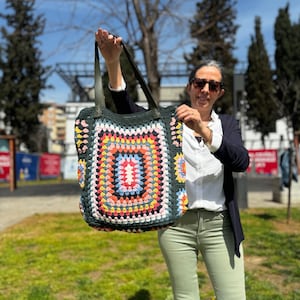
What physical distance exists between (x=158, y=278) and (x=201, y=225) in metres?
2.39

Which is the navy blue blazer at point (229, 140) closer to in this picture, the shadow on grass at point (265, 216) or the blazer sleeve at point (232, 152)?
the blazer sleeve at point (232, 152)

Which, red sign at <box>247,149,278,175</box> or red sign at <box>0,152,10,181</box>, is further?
red sign at <box>247,149,278,175</box>

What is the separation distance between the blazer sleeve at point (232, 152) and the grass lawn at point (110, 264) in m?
2.02

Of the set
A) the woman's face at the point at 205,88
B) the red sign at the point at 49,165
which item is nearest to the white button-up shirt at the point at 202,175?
the woman's face at the point at 205,88

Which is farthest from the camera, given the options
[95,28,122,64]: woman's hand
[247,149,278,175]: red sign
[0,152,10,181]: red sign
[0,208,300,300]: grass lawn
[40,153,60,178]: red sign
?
[40,153,60,178]: red sign

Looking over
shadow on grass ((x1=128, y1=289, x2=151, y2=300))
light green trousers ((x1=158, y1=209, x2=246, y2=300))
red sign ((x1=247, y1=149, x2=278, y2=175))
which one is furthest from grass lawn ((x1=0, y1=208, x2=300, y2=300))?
red sign ((x1=247, y1=149, x2=278, y2=175))

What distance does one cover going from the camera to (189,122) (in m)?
1.58

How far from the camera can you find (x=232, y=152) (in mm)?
1660

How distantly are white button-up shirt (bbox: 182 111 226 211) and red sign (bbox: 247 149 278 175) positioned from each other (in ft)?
67.5

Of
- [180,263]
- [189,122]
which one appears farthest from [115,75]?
[180,263]

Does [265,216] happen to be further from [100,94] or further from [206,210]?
[100,94]

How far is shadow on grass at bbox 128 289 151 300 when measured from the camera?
142 inches

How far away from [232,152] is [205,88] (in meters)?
0.37

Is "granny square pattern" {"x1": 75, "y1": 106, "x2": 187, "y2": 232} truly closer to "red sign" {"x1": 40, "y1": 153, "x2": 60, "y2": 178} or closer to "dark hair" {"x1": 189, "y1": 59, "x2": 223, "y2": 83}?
"dark hair" {"x1": 189, "y1": 59, "x2": 223, "y2": 83}
